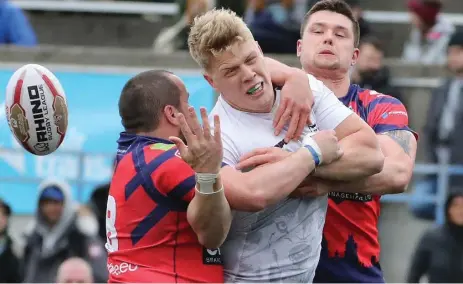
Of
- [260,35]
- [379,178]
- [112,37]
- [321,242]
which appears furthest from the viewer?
[112,37]

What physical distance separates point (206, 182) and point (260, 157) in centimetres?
41

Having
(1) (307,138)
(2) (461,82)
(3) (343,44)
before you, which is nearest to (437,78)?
(2) (461,82)

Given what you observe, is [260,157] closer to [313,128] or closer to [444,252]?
[313,128]

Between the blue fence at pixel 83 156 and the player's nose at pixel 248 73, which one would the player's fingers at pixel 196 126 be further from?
the blue fence at pixel 83 156

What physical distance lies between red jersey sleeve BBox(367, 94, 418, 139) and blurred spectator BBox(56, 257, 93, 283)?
3.47 meters

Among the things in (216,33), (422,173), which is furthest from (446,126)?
Result: (216,33)

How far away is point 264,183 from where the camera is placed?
567 cm

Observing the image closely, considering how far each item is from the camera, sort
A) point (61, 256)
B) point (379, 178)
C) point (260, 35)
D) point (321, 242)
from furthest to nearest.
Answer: point (260, 35)
point (61, 256)
point (321, 242)
point (379, 178)

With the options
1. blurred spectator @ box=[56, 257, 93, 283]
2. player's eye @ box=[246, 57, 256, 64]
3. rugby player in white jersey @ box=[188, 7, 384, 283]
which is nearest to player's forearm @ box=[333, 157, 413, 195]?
rugby player in white jersey @ box=[188, 7, 384, 283]

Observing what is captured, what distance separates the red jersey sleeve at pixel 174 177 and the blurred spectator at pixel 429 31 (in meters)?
7.60

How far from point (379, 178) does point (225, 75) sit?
0.92 m

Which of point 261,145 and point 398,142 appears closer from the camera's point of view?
point 261,145

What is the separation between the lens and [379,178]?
6152 mm

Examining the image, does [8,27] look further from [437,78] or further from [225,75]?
[225,75]
